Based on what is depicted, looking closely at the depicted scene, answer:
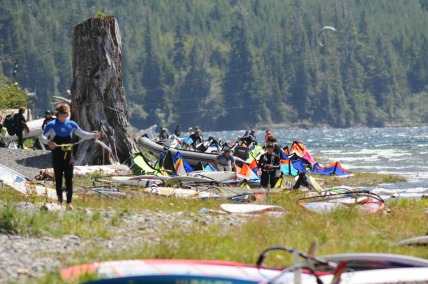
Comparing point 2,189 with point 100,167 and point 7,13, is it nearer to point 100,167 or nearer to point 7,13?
point 100,167

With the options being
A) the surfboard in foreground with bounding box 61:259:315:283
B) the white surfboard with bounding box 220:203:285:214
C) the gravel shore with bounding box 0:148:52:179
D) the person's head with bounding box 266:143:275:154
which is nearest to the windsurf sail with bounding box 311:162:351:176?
the gravel shore with bounding box 0:148:52:179

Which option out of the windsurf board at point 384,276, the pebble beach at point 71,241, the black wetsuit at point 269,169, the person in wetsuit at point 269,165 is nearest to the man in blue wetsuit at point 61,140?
the pebble beach at point 71,241

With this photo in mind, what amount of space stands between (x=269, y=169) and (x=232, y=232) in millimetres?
9098

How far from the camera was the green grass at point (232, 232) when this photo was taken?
1024 centimetres

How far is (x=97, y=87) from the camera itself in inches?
1070

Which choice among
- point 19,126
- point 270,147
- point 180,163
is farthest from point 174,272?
point 19,126

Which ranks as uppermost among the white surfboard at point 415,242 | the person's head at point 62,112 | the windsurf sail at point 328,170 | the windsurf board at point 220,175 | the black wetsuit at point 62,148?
the person's head at point 62,112

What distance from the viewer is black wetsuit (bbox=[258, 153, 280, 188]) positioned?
822 inches

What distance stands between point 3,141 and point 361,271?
83.1ft

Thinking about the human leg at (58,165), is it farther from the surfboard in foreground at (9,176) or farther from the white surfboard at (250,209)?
the surfboard in foreground at (9,176)

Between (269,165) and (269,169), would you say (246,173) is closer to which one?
(269,169)

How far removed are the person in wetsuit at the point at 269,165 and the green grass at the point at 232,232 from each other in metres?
5.81

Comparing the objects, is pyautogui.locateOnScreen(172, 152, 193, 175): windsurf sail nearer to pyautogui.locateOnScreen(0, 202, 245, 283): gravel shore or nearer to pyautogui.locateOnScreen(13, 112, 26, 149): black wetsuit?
pyautogui.locateOnScreen(13, 112, 26, 149): black wetsuit

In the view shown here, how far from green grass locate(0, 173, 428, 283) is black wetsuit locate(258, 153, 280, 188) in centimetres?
590
